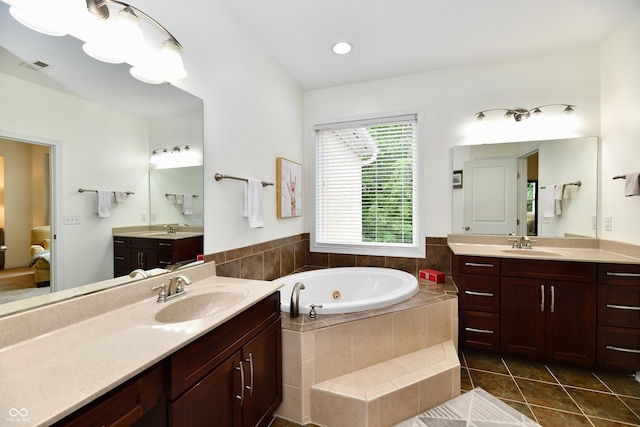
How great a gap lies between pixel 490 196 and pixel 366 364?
2029mm

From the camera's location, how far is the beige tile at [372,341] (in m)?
1.76

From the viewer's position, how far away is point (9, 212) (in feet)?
3.16

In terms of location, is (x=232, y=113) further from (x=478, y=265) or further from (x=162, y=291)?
(x=478, y=265)

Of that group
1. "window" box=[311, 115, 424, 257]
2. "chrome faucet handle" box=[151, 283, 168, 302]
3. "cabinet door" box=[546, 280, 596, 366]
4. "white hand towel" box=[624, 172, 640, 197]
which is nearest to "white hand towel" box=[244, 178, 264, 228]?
"chrome faucet handle" box=[151, 283, 168, 302]

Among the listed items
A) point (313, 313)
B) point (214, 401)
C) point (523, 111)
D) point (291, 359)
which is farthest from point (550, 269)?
point (214, 401)

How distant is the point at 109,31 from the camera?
1239 millimetres

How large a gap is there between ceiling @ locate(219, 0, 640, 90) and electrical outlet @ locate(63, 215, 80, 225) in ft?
5.51

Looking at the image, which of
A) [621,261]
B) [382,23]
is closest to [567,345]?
[621,261]

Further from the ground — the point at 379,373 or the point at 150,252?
the point at 150,252

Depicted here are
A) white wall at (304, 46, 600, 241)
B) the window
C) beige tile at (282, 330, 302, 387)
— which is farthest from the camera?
the window

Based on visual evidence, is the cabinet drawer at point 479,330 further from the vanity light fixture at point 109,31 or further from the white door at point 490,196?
the vanity light fixture at point 109,31

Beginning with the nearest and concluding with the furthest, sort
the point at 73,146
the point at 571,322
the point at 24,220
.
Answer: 1. the point at 24,220
2. the point at 73,146
3. the point at 571,322

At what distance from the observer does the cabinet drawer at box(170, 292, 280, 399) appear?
0.92m

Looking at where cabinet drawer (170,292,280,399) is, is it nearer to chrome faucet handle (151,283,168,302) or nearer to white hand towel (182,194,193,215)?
chrome faucet handle (151,283,168,302)
